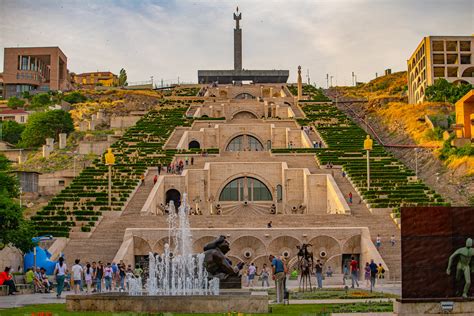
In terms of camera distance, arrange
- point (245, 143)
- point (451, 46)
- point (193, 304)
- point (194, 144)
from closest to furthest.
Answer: point (193, 304) → point (194, 144) → point (245, 143) → point (451, 46)

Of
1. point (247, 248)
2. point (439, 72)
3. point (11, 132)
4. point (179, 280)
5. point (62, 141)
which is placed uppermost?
point (439, 72)

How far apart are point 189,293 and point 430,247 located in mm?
7319

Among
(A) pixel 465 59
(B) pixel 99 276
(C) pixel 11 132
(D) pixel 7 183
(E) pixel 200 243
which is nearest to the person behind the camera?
(B) pixel 99 276

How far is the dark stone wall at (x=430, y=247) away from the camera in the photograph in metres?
15.9

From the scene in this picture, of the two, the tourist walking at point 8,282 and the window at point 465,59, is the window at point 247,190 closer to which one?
the tourist walking at point 8,282

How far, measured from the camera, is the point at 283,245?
34.6 meters

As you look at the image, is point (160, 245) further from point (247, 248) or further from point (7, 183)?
point (7, 183)

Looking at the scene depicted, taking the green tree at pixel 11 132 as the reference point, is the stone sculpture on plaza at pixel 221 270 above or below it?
below

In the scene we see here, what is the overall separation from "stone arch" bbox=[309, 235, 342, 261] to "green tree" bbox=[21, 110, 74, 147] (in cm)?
4844

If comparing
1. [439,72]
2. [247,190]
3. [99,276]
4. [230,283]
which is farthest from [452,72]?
[230,283]

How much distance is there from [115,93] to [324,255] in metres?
77.2

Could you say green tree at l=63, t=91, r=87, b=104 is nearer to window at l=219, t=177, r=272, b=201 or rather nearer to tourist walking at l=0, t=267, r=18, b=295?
window at l=219, t=177, r=272, b=201

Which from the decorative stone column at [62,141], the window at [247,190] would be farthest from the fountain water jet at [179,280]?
the decorative stone column at [62,141]

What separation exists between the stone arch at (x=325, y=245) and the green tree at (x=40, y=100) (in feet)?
237
